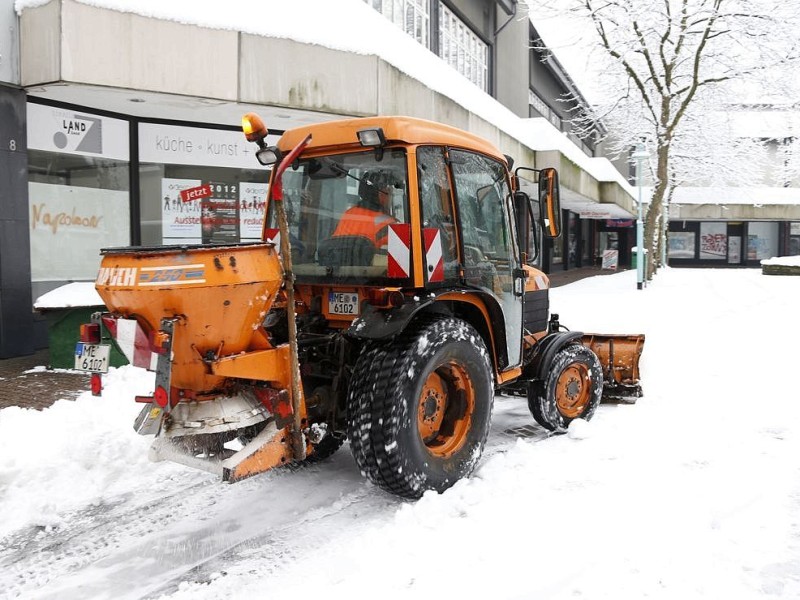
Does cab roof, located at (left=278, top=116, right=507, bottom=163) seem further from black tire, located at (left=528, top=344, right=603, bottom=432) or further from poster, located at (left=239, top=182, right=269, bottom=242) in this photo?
poster, located at (left=239, top=182, right=269, bottom=242)

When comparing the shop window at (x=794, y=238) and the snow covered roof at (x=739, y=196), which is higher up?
the snow covered roof at (x=739, y=196)

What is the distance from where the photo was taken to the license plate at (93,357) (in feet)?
12.0

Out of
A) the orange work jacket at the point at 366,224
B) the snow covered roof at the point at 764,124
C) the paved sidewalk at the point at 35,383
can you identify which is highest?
the snow covered roof at the point at 764,124

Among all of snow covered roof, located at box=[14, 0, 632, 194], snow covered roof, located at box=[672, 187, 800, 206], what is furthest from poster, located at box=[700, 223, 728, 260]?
snow covered roof, located at box=[14, 0, 632, 194]

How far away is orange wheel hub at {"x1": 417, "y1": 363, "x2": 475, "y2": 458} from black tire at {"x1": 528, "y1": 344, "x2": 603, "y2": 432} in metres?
1.19

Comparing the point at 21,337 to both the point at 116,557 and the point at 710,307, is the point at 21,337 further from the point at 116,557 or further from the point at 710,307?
the point at 710,307

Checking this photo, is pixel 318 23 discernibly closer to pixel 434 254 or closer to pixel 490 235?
pixel 490 235

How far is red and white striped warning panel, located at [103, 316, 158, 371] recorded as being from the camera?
11.3ft

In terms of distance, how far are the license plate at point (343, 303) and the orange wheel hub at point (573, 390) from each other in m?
1.99

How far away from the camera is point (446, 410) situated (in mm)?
4453

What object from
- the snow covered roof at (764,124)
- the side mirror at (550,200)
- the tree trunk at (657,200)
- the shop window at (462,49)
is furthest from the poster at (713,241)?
the side mirror at (550,200)

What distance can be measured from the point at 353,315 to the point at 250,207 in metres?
8.15

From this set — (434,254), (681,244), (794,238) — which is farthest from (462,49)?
(794,238)

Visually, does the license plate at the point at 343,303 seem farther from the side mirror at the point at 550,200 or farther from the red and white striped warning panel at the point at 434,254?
the side mirror at the point at 550,200
